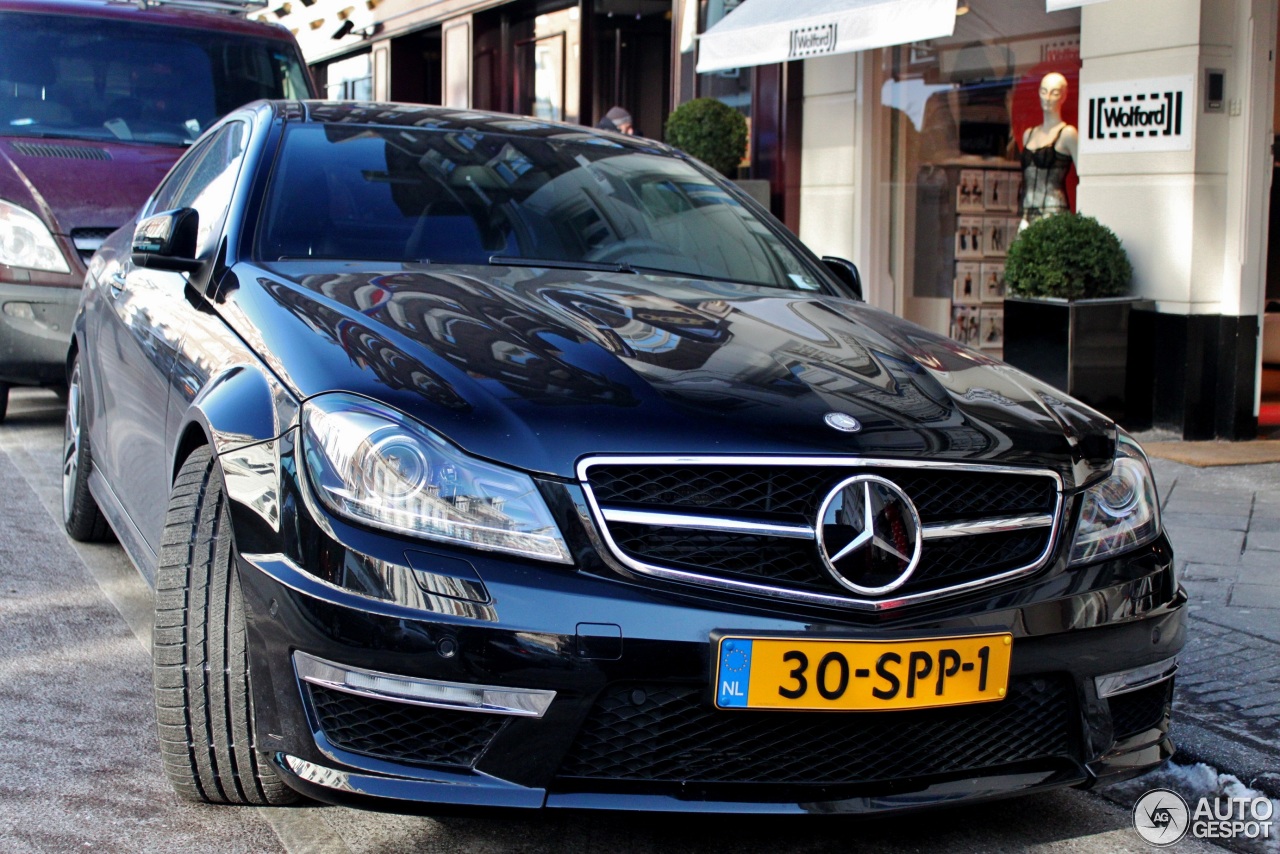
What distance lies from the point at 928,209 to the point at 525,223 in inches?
278

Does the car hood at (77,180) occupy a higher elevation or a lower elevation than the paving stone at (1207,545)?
higher

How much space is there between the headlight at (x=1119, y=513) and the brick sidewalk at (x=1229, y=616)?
2.58 feet

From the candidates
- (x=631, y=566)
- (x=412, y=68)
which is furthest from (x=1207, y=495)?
(x=412, y=68)

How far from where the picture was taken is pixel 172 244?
3.55m

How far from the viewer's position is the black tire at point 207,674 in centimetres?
266

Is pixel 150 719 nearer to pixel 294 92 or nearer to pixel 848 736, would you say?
pixel 848 736

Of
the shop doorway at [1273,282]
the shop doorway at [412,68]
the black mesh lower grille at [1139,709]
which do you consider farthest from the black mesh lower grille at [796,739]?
the shop doorway at [412,68]

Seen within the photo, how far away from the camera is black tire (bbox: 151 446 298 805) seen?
266 cm

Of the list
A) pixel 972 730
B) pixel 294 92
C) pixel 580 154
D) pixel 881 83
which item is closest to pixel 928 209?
pixel 881 83

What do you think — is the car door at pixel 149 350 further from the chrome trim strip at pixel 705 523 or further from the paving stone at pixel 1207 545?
the paving stone at pixel 1207 545

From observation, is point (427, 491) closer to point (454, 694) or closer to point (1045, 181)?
point (454, 694)

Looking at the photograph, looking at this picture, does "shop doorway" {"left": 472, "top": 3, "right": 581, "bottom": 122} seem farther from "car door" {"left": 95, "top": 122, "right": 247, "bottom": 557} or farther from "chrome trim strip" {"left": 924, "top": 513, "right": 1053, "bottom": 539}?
"chrome trim strip" {"left": 924, "top": 513, "right": 1053, "bottom": 539}

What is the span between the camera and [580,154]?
13.7 ft

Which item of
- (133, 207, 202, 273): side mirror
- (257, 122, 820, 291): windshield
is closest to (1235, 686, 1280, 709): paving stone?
(257, 122, 820, 291): windshield
